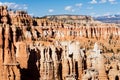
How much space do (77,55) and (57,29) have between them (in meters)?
78.3

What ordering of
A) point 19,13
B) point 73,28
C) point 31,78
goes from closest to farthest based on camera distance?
point 31,78 < point 19,13 < point 73,28

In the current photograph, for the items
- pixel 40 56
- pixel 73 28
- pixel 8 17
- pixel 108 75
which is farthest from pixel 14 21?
pixel 108 75

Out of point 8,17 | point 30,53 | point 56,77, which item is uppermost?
point 8,17

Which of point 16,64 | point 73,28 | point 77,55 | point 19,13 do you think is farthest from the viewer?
point 73,28

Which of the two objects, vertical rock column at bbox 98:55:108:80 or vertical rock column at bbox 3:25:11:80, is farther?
vertical rock column at bbox 98:55:108:80

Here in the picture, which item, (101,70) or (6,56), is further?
(6,56)

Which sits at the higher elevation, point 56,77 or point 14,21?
point 14,21

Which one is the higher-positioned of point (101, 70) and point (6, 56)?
point (6, 56)

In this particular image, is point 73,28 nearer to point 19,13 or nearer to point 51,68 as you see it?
point 19,13

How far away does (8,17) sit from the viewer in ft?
324

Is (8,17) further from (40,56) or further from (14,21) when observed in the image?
(40,56)

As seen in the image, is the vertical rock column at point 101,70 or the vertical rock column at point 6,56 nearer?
the vertical rock column at point 6,56

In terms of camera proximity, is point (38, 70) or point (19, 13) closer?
point (38, 70)

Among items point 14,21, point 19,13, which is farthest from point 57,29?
point 14,21
